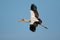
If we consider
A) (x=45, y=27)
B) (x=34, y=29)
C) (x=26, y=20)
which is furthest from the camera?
(x=26, y=20)

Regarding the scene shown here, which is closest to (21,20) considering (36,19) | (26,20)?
(26,20)

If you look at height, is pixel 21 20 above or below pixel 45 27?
above

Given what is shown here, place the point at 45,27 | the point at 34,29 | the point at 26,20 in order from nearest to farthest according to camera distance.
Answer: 1. the point at 34,29
2. the point at 45,27
3. the point at 26,20

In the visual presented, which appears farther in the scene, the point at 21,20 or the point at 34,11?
the point at 21,20

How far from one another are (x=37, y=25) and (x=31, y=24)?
94 centimetres

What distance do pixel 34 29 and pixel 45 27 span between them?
325 cm

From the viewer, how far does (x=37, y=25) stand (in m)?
45.2

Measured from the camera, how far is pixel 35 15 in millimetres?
47594

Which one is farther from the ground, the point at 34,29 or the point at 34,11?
the point at 34,11

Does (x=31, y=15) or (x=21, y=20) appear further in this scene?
(x=21, y=20)

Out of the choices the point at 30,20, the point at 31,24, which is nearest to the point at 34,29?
the point at 31,24

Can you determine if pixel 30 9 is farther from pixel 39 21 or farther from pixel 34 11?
pixel 39 21

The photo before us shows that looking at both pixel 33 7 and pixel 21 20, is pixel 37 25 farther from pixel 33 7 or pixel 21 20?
pixel 21 20

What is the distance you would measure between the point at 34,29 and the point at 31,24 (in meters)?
1.07
